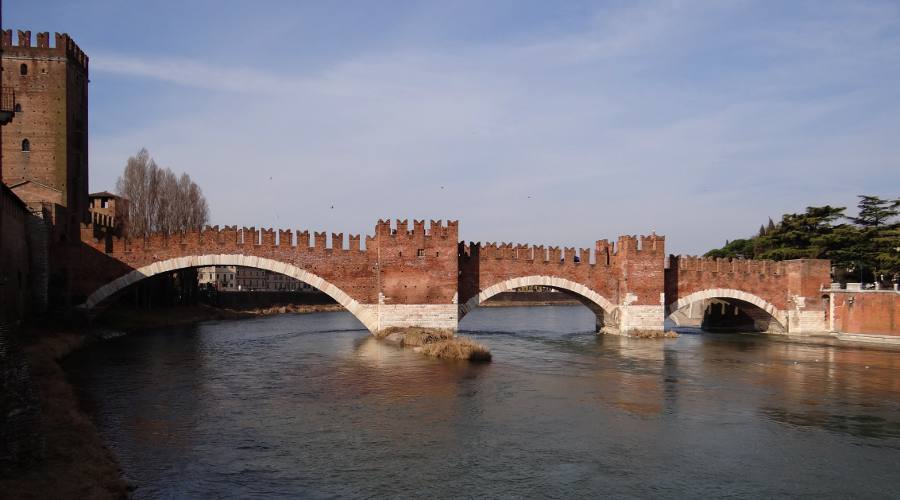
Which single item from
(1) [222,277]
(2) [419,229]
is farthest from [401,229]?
(1) [222,277]

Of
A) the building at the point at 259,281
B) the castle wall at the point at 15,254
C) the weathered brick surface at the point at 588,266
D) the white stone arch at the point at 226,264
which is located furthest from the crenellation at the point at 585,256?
the building at the point at 259,281

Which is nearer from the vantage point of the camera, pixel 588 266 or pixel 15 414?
pixel 15 414

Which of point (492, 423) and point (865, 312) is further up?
point (865, 312)

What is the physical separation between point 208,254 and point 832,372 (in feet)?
79.2

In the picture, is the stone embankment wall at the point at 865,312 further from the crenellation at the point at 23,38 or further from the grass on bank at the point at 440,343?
the crenellation at the point at 23,38

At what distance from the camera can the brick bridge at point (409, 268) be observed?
97.3 feet

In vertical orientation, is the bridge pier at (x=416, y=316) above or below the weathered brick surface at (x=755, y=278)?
below

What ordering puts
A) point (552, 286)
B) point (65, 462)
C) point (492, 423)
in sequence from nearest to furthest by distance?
point (65, 462), point (492, 423), point (552, 286)

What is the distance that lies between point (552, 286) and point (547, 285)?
65cm

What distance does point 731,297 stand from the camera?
122ft

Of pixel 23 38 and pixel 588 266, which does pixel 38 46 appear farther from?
pixel 588 266

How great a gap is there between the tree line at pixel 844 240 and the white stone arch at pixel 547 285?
51.7 feet

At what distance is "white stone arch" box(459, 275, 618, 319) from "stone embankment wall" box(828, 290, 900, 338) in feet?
41.3

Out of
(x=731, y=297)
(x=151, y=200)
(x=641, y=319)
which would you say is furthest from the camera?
(x=151, y=200)
